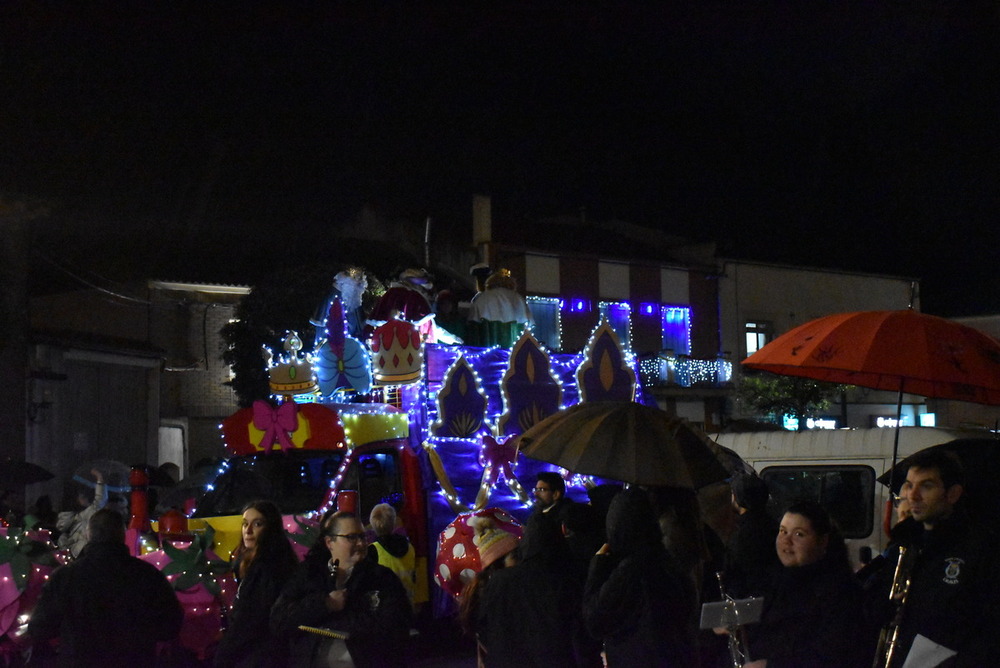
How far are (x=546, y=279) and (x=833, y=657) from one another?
84.9ft

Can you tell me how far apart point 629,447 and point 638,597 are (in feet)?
5.82

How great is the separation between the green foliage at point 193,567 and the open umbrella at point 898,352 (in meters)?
3.94

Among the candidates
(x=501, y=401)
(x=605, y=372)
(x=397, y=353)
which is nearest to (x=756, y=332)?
(x=605, y=372)

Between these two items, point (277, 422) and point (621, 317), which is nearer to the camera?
point (277, 422)

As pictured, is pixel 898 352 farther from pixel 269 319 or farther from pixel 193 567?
pixel 269 319

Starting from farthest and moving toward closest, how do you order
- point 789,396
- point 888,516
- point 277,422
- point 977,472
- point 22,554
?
point 789,396
point 277,422
point 22,554
point 888,516
point 977,472

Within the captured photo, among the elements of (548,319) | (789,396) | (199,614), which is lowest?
(199,614)

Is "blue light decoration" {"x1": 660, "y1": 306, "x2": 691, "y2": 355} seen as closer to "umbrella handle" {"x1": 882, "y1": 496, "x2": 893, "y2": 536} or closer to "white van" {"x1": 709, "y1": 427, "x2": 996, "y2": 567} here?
"white van" {"x1": 709, "y1": 427, "x2": 996, "y2": 567}

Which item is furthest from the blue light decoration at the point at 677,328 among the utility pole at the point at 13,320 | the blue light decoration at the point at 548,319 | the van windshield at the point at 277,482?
the van windshield at the point at 277,482

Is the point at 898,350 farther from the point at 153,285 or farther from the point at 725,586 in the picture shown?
the point at 153,285

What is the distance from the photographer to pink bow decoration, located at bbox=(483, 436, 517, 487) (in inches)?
434

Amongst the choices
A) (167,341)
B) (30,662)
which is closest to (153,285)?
(167,341)

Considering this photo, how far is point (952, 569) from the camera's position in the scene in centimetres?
379

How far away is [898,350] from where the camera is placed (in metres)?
5.27
